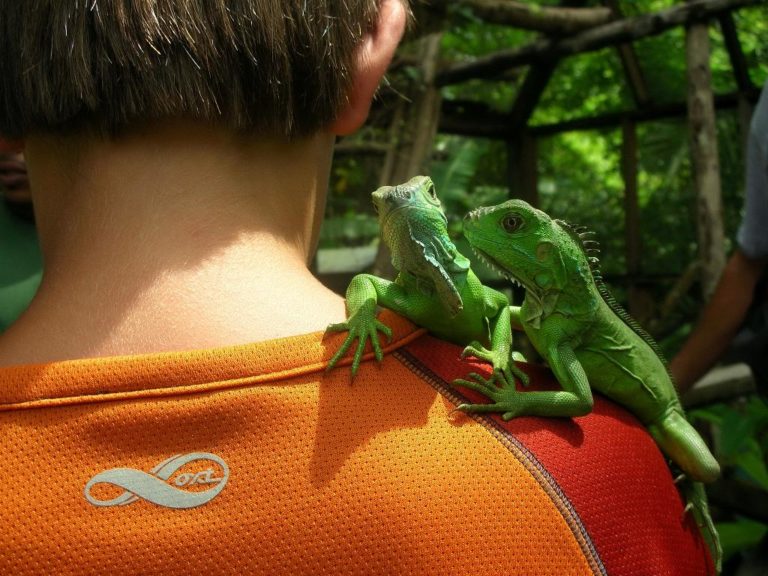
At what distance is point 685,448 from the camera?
1922 mm

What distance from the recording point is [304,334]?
3.92ft

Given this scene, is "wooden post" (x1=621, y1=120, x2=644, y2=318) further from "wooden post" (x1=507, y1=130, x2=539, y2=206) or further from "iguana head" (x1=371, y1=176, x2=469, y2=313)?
Result: "iguana head" (x1=371, y1=176, x2=469, y2=313)

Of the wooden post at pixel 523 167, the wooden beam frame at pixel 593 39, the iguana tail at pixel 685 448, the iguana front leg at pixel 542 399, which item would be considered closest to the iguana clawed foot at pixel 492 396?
the iguana front leg at pixel 542 399

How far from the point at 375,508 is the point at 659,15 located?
19.6 ft

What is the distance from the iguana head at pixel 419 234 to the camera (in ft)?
4.91

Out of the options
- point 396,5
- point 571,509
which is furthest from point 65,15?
point 571,509

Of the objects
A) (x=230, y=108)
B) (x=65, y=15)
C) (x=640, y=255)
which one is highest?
(x=65, y=15)

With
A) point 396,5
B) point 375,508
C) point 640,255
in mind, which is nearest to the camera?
point 375,508

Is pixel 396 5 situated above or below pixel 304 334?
above

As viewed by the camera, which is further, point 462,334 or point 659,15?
point 659,15

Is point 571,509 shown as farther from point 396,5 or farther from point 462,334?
point 396,5

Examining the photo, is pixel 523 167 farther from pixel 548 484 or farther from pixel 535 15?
pixel 548 484

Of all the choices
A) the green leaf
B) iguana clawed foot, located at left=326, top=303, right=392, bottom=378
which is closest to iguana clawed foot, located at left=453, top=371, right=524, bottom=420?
iguana clawed foot, located at left=326, top=303, right=392, bottom=378

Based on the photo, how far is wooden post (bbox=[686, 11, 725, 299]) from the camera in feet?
20.5
